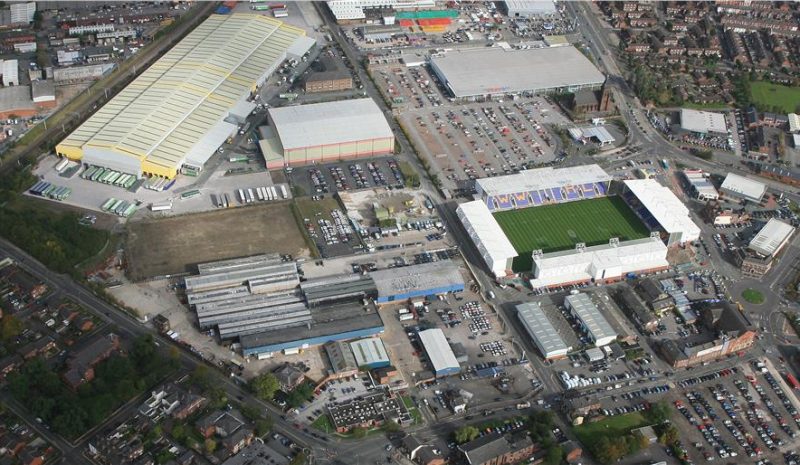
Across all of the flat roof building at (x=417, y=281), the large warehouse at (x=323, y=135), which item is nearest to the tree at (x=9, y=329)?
the flat roof building at (x=417, y=281)

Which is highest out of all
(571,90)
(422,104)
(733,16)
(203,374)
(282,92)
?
(733,16)

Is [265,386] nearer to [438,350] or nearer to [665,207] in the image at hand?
[438,350]

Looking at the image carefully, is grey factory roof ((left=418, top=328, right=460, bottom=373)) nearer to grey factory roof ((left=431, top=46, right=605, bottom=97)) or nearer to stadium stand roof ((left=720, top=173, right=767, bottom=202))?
stadium stand roof ((left=720, top=173, right=767, bottom=202))

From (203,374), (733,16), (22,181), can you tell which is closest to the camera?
(203,374)

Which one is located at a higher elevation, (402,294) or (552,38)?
(552,38)

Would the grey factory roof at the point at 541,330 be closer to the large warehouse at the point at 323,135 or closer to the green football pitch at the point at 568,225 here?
the green football pitch at the point at 568,225

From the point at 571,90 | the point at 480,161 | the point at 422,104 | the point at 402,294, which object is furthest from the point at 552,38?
the point at 402,294

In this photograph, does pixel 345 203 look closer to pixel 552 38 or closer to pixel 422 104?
pixel 422 104
